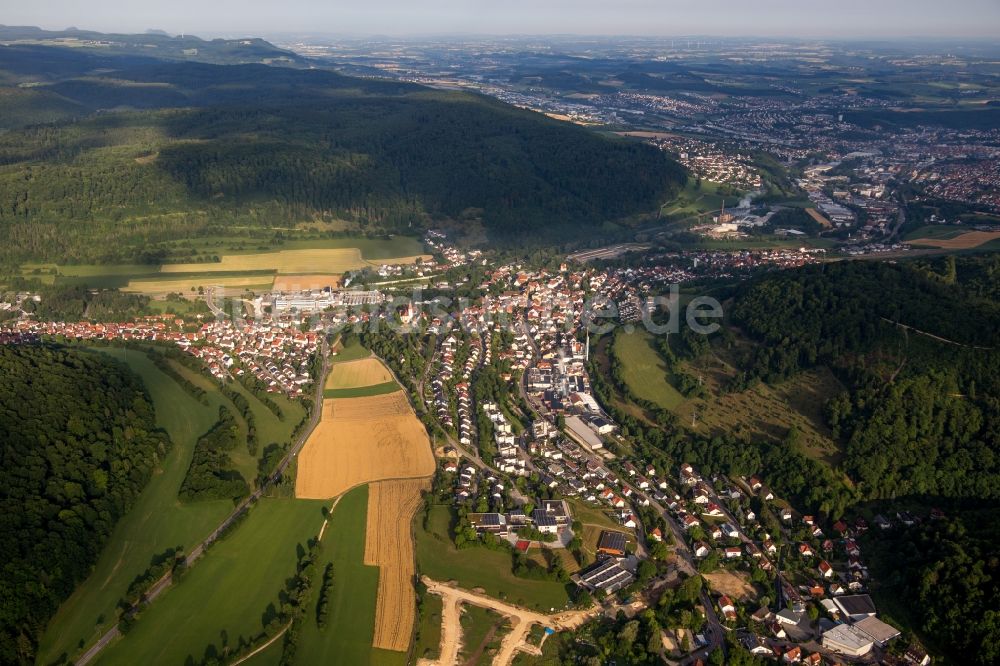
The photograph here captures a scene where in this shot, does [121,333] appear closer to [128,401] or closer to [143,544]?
[128,401]

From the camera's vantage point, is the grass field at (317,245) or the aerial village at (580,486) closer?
the aerial village at (580,486)

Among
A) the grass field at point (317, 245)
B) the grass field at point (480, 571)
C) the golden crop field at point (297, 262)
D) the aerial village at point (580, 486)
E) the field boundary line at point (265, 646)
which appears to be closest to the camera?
the field boundary line at point (265, 646)

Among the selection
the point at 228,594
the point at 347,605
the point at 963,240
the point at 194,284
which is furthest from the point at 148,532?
the point at 963,240

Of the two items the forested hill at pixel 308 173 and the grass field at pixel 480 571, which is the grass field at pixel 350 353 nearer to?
the grass field at pixel 480 571

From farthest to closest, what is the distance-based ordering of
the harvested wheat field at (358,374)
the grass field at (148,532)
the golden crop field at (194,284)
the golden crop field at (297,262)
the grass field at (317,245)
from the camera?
1. the grass field at (317,245)
2. the golden crop field at (297,262)
3. the golden crop field at (194,284)
4. the harvested wheat field at (358,374)
5. the grass field at (148,532)

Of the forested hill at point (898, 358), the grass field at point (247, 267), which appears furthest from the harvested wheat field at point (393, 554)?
the grass field at point (247, 267)

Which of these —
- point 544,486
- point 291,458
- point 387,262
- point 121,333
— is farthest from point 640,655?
point 387,262

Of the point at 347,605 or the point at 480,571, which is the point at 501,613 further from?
the point at 347,605
